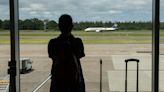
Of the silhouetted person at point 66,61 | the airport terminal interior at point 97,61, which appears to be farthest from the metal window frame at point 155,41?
the silhouetted person at point 66,61

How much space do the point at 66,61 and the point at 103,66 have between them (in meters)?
2.08

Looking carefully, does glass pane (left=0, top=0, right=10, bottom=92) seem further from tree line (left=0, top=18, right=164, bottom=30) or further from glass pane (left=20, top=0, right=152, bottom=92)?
glass pane (left=20, top=0, right=152, bottom=92)

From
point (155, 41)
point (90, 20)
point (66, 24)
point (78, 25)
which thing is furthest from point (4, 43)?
point (155, 41)

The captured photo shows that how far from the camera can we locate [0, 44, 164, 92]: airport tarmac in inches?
192

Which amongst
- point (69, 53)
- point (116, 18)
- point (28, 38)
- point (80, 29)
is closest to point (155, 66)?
point (116, 18)

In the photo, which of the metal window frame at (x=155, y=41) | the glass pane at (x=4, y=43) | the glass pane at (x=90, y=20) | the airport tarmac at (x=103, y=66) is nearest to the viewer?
the metal window frame at (x=155, y=41)

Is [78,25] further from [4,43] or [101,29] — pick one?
[4,43]

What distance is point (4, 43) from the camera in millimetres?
4664

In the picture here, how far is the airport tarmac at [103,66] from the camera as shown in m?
4.88

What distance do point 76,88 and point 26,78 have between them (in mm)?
1575

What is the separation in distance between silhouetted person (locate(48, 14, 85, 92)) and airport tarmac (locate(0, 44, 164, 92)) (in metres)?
1.24

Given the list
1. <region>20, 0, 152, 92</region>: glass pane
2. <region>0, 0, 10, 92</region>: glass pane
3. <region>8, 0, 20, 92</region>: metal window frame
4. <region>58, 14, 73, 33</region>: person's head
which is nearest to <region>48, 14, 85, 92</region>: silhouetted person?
<region>58, 14, 73, 33</region>: person's head

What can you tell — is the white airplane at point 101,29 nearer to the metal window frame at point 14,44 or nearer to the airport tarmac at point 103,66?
the airport tarmac at point 103,66

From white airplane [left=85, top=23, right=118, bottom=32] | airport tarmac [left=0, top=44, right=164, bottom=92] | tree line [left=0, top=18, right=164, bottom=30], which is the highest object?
tree line [left=0, top=18, right=164, bottom=30]
